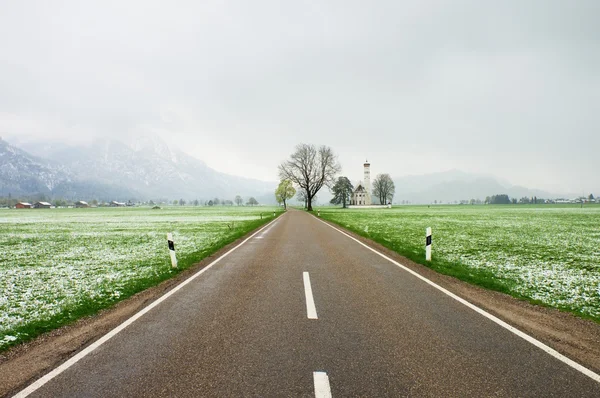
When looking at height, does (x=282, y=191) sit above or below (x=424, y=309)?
above

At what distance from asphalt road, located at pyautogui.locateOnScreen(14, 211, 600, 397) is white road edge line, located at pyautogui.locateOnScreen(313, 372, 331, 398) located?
1cm

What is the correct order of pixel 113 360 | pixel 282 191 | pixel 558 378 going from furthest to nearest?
pixel 282 191 → pixel 113 360 → pixel 558 378

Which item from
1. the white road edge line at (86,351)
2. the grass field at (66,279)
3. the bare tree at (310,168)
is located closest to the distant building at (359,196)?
the bare tree at (310,168)

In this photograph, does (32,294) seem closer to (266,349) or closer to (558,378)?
(266,349)

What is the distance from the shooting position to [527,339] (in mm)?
4715

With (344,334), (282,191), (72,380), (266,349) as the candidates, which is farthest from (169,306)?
(282,191)

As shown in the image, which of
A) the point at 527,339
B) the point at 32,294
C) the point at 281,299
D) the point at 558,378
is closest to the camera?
the point at 558,378

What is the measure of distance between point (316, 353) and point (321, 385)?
77cm

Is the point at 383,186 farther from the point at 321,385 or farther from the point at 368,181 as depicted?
the point at 321,385

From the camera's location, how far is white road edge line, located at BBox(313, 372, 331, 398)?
10.6 ft

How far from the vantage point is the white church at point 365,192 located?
115 meters

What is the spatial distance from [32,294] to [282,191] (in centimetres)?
9243

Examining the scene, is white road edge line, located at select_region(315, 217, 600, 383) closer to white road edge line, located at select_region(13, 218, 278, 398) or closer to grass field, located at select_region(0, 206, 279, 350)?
white road edge line, located at select_region(13, 218, 278, 398)

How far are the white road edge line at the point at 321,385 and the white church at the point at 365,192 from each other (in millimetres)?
113328
